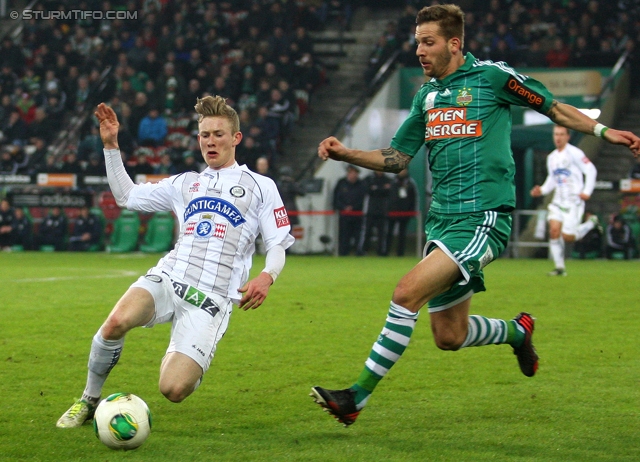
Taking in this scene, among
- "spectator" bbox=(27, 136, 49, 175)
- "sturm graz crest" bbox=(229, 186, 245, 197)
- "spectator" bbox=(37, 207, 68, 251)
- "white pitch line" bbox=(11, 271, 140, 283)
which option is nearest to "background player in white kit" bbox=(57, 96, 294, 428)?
"sturm graz crest" bbox=(229, 186, 245, 197)

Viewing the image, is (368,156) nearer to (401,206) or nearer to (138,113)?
(401,206)

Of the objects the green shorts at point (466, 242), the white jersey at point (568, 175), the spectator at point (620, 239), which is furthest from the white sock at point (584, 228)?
the green shorts at point (466, 242)

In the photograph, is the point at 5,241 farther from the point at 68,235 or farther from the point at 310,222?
the point at 310,222

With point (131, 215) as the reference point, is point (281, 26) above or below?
above

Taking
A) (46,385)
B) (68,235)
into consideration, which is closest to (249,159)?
(68,235)

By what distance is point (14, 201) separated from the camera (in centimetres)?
2289

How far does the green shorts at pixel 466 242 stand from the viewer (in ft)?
18.2

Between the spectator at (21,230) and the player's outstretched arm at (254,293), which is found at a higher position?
the player's outstretched arm at (254,293)

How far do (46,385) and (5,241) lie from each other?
54.8 ft

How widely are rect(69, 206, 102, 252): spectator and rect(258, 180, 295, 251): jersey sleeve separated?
16997 mm

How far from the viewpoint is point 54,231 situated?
22.3 meters

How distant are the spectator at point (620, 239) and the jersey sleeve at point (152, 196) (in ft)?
51.7

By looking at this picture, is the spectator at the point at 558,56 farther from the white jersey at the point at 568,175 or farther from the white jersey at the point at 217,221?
the white jersey at the point at 217,221

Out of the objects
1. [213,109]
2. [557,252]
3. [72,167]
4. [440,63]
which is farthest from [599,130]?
[72,167]
